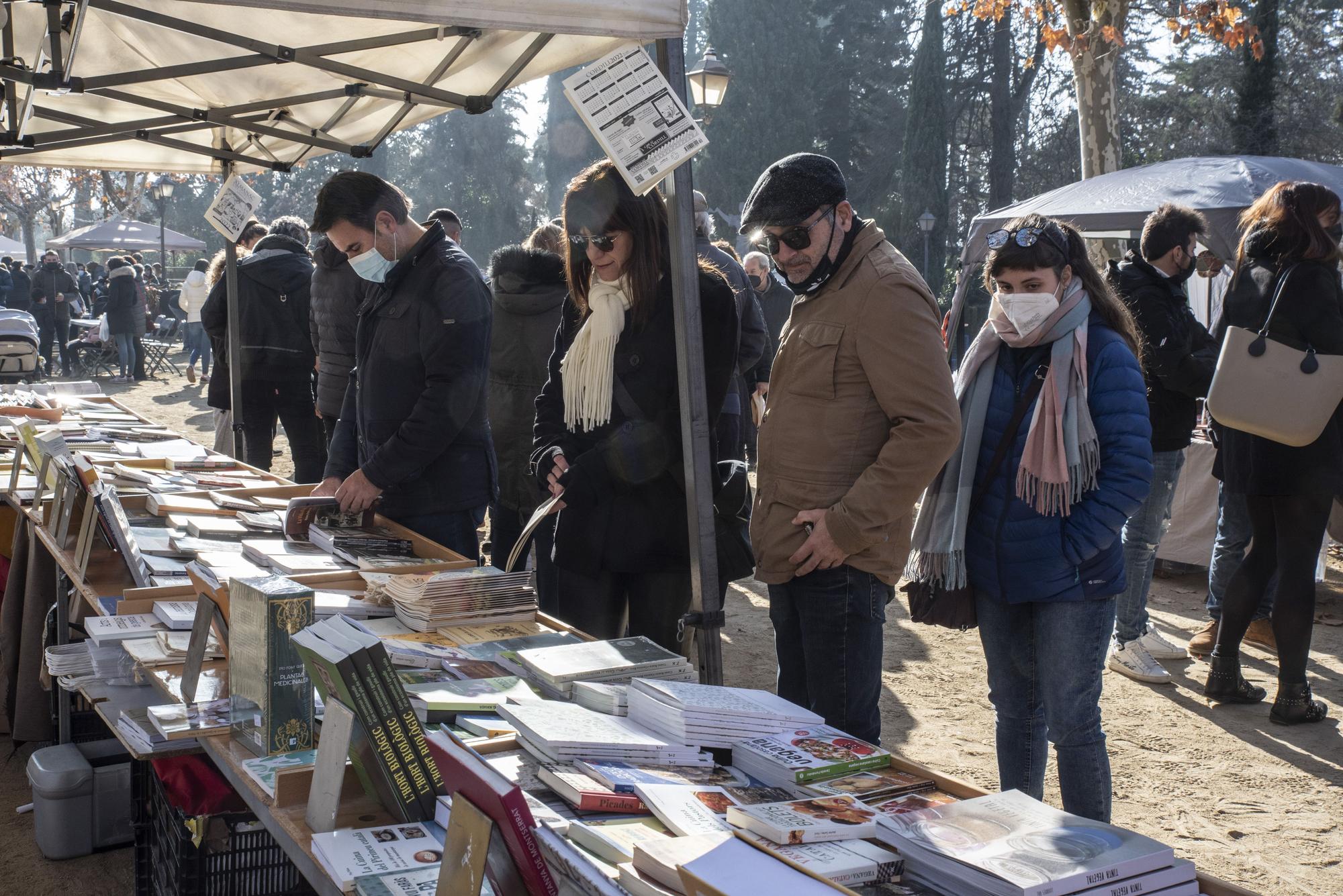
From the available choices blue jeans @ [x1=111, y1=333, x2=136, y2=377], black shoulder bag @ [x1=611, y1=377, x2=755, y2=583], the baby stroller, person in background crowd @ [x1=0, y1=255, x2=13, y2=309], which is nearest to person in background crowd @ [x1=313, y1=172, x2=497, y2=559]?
black shoulder bag @ [x1=611, y1=377, x2=755, y2=583]

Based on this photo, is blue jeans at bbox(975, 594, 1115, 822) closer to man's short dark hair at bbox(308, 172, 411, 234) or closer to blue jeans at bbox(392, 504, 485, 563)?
blue jeans at bbox(392, 504, 485, 563)

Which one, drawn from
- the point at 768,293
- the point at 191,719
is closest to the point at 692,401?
the point at 191,719

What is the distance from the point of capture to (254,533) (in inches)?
135

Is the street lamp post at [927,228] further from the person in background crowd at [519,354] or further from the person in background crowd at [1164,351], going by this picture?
the person in background crowd at [519,354]

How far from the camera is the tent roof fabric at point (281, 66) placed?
93.6 inches

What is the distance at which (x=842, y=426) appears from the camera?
2.49m

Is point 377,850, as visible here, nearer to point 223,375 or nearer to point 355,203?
point 355,203

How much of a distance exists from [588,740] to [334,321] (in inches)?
148

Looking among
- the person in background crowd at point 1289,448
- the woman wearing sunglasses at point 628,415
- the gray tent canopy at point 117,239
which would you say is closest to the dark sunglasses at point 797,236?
the woman wearing sunglasses at point 628,415

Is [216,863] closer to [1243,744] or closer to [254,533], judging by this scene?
[254,533]

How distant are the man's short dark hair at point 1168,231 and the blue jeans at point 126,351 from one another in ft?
50.4

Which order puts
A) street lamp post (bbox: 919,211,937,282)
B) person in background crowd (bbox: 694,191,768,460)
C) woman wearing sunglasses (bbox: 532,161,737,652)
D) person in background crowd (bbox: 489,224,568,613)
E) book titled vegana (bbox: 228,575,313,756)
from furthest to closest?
street lamp post (bbox: 919,211,937,282), person in background crowd (bbox: 694,191,768,460), person in background crowd (bbox: 489,224,568,613), woman wearing sunglasses (bbox: 532,161,737,652), book titled vegana (bbox: 228,575,313,756)

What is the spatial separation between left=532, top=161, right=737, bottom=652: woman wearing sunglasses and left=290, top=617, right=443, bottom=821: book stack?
115 cm

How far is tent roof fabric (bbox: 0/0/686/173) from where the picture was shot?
2377 mm
